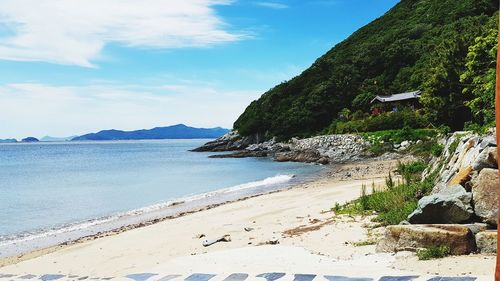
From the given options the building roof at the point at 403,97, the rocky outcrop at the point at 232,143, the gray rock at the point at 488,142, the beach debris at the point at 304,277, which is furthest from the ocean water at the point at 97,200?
the rocky outcrop at the point at 232,143

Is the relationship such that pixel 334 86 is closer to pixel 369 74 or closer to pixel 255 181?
pixel 369 74

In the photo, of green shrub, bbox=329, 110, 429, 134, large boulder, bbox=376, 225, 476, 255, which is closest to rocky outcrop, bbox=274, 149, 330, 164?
green shrub, bbox=329, 110, 429, 134

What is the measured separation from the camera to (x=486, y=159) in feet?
34.6

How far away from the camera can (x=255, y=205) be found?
78.4ft

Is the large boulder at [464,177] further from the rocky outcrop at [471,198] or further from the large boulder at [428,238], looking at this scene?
the large boulder at [428,238]

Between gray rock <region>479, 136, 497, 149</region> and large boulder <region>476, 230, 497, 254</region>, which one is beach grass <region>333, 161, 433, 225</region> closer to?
gray rock <region>479, 136, 497, 149</region>

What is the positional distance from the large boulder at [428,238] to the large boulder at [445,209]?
58 centimetres

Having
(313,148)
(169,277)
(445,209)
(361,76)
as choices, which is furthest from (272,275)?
(361,76)

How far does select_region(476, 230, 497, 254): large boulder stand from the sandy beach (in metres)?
0.25

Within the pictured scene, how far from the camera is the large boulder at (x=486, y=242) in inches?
343

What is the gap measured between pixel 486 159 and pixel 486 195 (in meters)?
1.19

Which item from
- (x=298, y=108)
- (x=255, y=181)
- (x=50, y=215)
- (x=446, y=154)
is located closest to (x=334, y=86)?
(x=298, y=108)

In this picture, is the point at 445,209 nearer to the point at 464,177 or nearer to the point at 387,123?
the point at 464,177

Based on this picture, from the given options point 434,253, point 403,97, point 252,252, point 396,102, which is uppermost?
point 403,97
